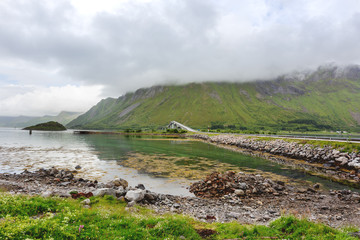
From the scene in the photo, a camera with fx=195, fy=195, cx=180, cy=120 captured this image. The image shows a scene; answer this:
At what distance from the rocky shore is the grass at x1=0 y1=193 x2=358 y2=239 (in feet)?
11.3

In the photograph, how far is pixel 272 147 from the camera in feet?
205

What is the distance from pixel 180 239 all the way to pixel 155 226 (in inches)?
64.8

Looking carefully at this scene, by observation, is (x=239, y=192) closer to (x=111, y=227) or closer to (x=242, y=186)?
(x=242, y=186)

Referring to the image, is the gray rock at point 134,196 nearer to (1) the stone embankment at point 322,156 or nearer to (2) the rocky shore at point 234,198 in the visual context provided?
(2) the rocky shore at point 234,198

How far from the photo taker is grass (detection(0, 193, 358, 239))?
878cm

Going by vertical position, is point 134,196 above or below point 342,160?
above

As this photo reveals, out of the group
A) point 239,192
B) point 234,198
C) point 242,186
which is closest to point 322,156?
point 242,186

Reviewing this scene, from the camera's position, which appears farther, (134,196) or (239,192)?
(239,192)

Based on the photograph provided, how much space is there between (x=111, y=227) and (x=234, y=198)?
49.4 feet

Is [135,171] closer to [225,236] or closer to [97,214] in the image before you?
[97,214]

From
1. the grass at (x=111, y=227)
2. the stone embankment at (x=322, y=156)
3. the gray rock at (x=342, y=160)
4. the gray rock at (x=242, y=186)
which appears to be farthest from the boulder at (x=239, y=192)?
the gray rock at (x=342, y=160)

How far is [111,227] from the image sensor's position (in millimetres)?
10531

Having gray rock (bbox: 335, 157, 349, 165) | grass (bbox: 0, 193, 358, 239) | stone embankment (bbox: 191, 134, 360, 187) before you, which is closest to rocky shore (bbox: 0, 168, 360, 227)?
grass (bbox: 0, 193, 358, 239)

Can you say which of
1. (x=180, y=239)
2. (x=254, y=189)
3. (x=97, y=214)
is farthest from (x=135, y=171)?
(x=180, y=239)
